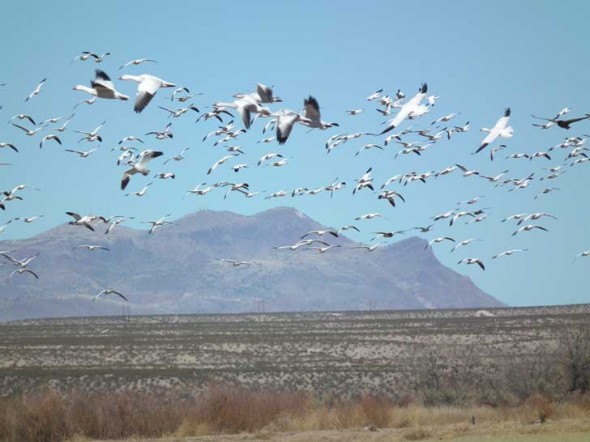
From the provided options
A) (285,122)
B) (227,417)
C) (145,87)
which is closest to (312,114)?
(285,122)

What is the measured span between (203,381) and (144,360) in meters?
17.3

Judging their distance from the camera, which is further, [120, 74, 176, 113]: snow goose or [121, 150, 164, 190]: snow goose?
[121, 150, 164, 190]: snow goose

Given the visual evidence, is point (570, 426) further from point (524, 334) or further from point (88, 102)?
point (524, 334)

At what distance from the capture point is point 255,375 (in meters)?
58.6

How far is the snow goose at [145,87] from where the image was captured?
24.1m

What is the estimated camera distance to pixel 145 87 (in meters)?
25.4

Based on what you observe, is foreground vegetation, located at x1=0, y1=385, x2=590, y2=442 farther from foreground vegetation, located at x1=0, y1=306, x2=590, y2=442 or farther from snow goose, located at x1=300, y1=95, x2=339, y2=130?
snow goose, located at x1=300, y1=95, x2=339, y2=130

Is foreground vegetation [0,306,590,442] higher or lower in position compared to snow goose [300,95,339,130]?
lower

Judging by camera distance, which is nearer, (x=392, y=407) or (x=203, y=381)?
(x=392, y=407)

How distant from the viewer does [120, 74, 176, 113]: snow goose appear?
950 inches

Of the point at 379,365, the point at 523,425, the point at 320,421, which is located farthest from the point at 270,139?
the point at 379,365

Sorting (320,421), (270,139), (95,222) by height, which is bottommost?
(320,421)

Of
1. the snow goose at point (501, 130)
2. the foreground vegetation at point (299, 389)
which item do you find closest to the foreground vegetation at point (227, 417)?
the foreground vegetation at point (299, 389)

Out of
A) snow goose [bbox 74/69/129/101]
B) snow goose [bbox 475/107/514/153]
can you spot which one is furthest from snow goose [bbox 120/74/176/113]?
snow goose [bbox 475/107/514/153]
